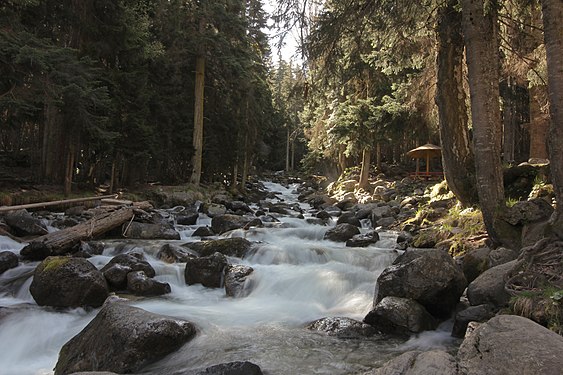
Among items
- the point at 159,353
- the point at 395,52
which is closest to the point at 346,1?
the point at 395,52

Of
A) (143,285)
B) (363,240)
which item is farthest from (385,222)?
(143,285)

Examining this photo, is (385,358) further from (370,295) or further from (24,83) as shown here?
(24,83)

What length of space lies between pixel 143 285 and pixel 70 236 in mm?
3302

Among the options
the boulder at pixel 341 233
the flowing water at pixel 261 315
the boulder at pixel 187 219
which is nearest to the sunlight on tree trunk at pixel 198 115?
the boulder at pixel 187 219

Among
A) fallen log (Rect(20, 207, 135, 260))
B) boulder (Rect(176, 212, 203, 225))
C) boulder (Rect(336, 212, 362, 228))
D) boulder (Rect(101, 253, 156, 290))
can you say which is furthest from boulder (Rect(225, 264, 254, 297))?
boulder (Rect(336, 212, 362, 228))

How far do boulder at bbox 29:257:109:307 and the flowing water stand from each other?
194mm

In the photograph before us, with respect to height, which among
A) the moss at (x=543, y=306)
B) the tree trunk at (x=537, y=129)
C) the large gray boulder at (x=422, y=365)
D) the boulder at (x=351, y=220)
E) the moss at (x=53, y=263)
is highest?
the tree trunk at (x=537, y=129)

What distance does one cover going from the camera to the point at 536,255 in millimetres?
5461

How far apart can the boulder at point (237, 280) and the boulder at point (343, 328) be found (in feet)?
7.16

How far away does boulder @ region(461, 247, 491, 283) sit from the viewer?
729cm

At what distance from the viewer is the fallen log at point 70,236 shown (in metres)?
9.12

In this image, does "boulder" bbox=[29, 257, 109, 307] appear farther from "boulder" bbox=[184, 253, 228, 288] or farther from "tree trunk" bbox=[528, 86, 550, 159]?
"tree trunk" bbox=[528, 86, 550, 159]

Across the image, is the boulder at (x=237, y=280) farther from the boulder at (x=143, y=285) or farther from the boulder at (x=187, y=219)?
the boulder at (x=187, y=219)

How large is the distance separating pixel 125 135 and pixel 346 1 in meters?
13.2
